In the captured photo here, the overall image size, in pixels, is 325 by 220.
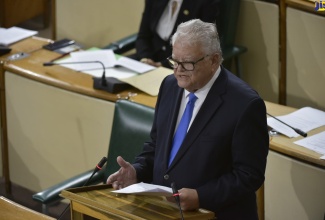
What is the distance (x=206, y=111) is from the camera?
2.77 m

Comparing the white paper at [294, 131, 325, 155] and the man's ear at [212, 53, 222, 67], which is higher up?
the man's ear at [212, 53, 222, 67]

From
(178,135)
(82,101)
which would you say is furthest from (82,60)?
(178,135)

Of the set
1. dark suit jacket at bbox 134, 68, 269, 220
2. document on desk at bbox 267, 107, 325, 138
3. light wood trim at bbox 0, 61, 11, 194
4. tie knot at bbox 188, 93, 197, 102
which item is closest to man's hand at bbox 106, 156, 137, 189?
dark suit jacket at bbox 134, 68, 269, 220

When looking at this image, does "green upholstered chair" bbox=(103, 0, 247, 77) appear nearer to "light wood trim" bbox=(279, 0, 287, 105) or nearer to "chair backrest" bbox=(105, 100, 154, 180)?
"light wood trim" bbox=(279, 0, 287, 105)

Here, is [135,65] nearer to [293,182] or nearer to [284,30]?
[284,30]

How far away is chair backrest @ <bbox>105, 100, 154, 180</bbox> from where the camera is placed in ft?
11.5

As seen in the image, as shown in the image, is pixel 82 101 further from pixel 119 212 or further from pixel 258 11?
pixel 119 212

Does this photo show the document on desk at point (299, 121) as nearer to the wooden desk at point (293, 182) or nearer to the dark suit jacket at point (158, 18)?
the wooden desk at point (293, 182)

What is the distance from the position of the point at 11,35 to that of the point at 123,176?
2.45m

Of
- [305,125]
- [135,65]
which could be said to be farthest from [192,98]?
[135,65]

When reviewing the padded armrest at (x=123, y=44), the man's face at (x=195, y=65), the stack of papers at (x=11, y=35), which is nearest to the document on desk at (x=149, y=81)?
the padded armrest at (x=123, y=44)

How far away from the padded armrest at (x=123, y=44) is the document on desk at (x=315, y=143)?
1834mm

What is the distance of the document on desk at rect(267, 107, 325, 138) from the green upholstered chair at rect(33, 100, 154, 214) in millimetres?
614

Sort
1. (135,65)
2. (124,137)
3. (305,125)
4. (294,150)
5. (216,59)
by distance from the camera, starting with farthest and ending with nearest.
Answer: (135,65), (305,125), (124,137), (294,150), (216,59)
